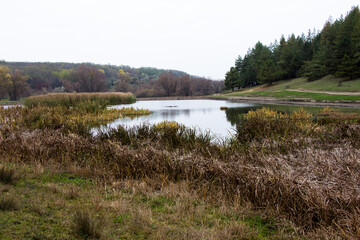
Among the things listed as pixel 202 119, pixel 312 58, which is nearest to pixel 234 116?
pixel 202 119

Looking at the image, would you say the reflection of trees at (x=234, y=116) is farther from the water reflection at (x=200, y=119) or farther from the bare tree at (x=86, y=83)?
the bare tree at (x=86, y=83)

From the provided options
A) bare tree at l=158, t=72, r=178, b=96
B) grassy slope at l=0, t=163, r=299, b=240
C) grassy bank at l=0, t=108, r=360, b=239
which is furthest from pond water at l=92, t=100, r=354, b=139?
bare tree at l=158, t=72, r=178, b=96

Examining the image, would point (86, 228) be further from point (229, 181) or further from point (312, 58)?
point (312, 58)

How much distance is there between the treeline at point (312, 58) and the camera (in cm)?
4425

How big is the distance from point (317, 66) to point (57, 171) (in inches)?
2257

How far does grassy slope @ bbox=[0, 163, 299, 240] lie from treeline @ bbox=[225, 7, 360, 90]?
47742 mm

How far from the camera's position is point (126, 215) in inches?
145

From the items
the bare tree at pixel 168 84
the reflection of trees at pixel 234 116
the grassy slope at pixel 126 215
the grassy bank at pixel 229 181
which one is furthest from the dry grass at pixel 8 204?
the bare tree at pixel 168 84

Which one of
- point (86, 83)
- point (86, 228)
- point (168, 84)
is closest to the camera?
point (86, 228)

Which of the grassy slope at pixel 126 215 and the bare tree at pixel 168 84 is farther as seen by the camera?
the bare tree at pixel 168 84

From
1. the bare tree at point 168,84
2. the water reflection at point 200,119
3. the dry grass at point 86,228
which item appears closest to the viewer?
the dry grass at point 86,228

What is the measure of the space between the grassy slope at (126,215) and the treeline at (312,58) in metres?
47.7

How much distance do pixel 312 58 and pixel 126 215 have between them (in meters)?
68.4

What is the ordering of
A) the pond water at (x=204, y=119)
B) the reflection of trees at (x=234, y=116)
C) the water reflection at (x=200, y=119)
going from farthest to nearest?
the reflection of trees at (x=234, y=116)
the water reflection at (x=200, y=119)
the pond water at (x=204, y=119)
